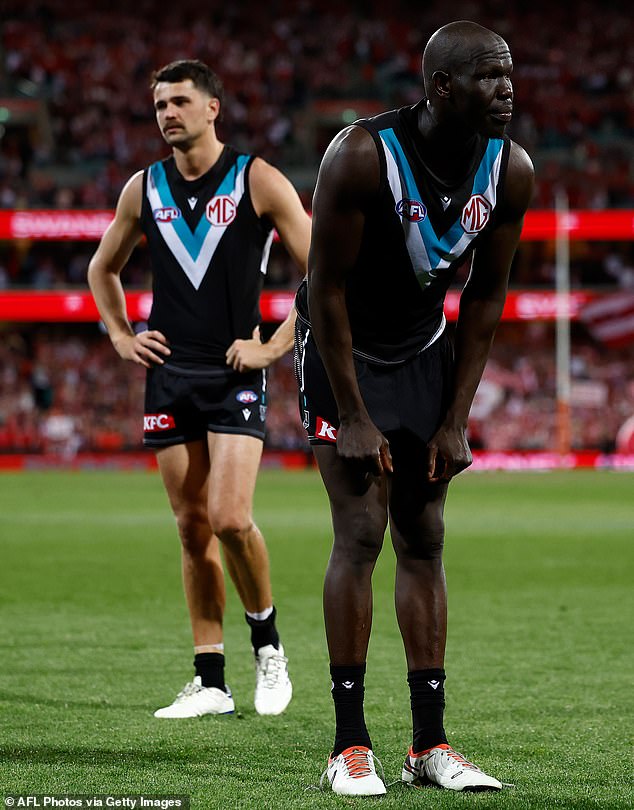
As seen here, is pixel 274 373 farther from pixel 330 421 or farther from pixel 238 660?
pixel 330 421

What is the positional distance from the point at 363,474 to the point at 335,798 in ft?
3.01

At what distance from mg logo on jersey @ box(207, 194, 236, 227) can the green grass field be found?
1.98m

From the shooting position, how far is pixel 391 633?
7.32 meters

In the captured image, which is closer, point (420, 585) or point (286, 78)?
point (420, 585)

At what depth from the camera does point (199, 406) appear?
5340 millimetres

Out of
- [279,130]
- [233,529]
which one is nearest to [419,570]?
[233,529]

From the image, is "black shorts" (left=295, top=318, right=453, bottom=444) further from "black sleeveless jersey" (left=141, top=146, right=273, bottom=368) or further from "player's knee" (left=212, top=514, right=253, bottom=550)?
"black sleeveless jersey" (left=141, top=146, right=273, bottom=368)

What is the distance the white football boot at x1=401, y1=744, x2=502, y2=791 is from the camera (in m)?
3.67

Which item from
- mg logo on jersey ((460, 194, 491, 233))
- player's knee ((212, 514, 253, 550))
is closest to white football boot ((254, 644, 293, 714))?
player's knee ((212, 514, 253, 550))

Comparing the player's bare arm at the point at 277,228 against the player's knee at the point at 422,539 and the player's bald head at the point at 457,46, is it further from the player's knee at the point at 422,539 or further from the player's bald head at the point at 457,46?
the player's bald head at the point at 457,46

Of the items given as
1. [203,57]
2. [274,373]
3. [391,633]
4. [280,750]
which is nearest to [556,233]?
[274,373]

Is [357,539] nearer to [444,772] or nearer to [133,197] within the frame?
[444,772]

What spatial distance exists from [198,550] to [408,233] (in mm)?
2118

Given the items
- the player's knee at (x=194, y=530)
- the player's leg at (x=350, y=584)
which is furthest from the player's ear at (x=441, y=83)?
the player's knee at (x=194, y=530)
